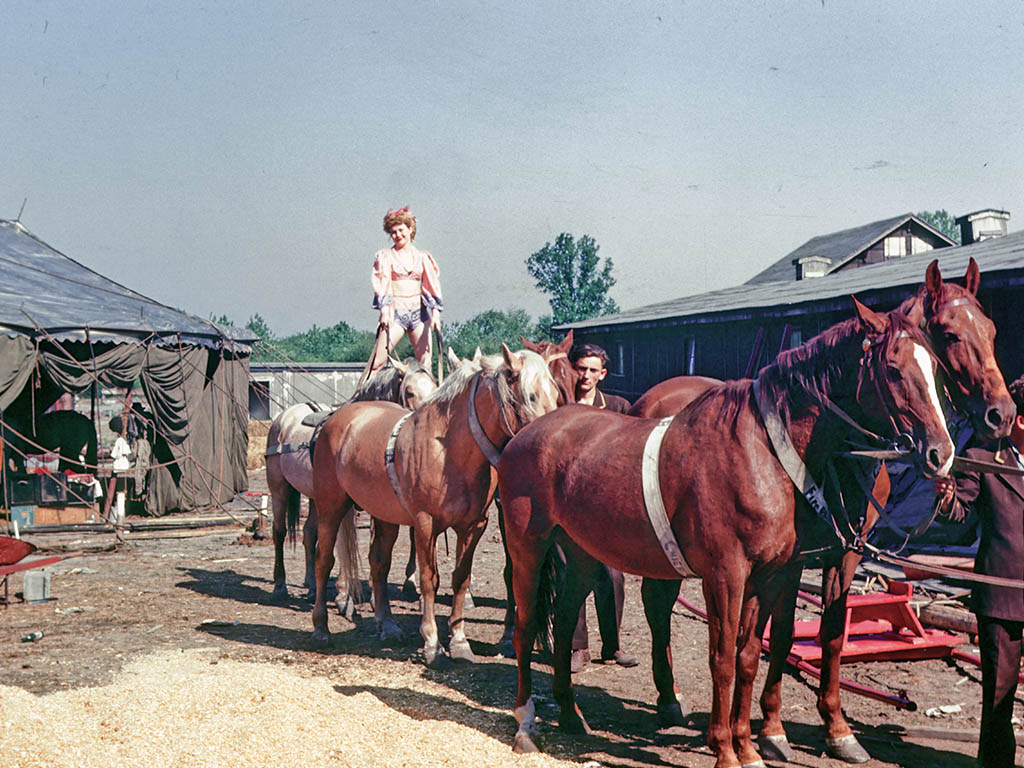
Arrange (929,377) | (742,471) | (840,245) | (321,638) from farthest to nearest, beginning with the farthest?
1. (840,245)
2. (321,638)
3. (742,471)
4. (929,377)

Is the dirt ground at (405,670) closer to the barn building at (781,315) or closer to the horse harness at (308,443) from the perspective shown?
the horse harness at (308,443)

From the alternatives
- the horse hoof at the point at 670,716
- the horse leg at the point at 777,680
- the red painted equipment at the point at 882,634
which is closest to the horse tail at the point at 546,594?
the horse hoof at the point at 670,716

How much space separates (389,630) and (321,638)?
1.81 feet

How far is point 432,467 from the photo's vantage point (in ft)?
20.1


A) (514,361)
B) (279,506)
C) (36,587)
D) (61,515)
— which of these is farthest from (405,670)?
(61,515)

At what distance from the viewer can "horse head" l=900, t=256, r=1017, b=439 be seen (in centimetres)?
353

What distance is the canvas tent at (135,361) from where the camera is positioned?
1438 cm

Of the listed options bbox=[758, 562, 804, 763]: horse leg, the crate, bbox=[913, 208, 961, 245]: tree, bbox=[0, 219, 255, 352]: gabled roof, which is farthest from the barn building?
bbox=[913, 208, 961, 245]: tree

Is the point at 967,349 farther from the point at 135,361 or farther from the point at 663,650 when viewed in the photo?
the point at 135,361

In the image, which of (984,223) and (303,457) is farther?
(984,223)

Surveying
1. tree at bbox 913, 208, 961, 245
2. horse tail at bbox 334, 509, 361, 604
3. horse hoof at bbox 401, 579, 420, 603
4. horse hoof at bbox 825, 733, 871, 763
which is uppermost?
tree at bbox 913, 208, 961, 245

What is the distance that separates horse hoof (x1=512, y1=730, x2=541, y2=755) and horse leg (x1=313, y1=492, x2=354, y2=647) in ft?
8.98

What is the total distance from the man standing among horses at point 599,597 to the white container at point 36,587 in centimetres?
584

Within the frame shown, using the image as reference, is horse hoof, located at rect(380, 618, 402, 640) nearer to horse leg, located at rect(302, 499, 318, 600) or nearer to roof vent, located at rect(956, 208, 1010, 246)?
horse leg, located at rect(302, 499, 318, 600)
